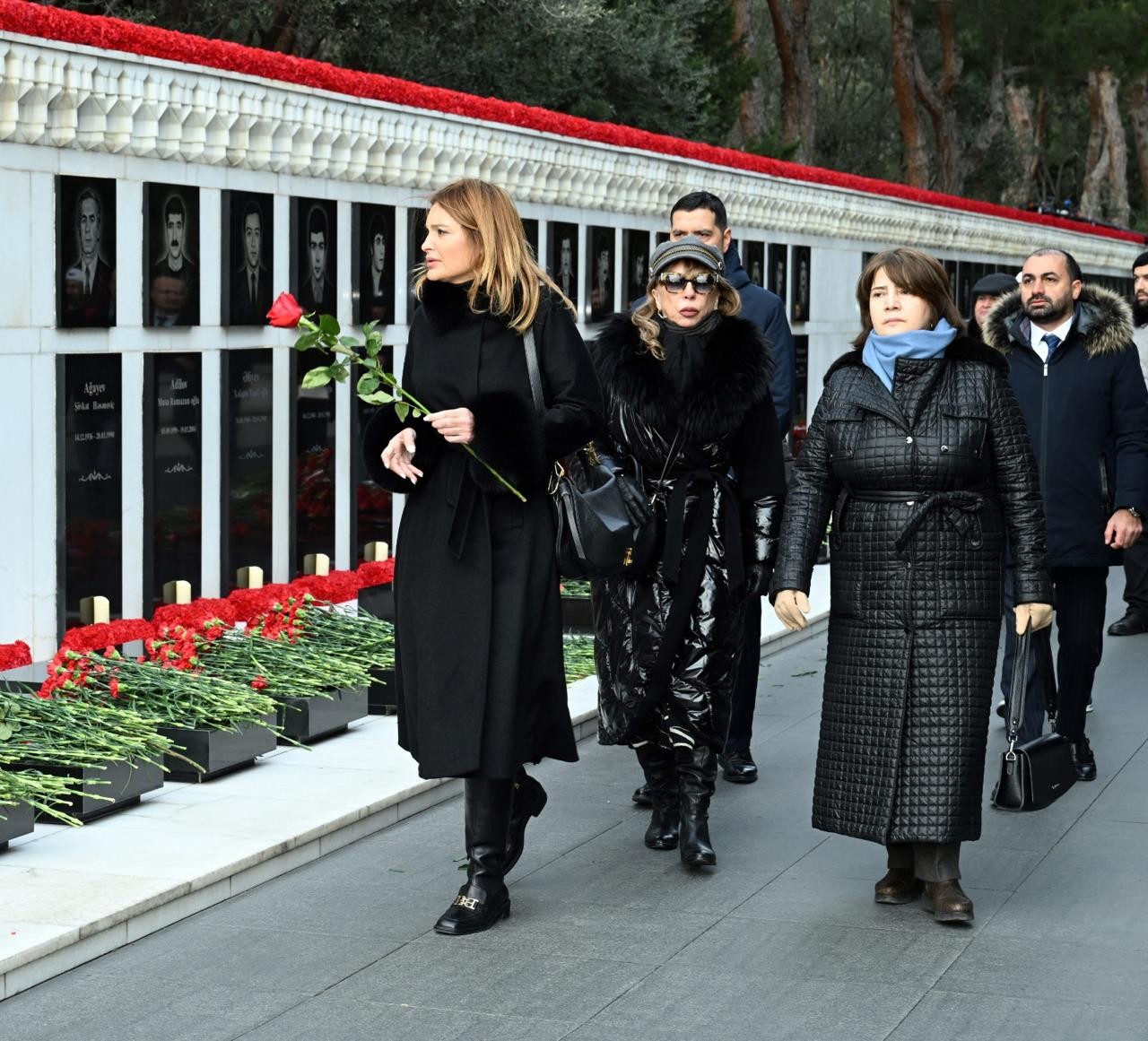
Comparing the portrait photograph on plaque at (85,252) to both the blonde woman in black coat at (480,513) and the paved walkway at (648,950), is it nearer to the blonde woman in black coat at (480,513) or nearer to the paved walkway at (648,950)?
the paved walkway at (648,950)

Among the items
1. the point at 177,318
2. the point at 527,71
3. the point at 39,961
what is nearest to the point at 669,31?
the point at 527,71

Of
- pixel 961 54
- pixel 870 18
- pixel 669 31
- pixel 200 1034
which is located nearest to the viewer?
pixel 200 1034

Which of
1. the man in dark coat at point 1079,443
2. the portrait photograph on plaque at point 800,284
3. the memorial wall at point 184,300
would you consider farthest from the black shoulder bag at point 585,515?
the portrait photograph on plaque at point 800,284

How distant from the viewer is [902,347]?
5848 mm

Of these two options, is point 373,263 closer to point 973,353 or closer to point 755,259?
point 973,353

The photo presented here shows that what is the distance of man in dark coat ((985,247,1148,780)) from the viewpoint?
766cm

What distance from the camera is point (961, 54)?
1778 inches

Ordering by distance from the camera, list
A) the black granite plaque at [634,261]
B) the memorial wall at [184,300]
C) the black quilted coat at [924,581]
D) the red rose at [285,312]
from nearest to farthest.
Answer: the red rose at [285,312], the black quilted coat at [924,581], the memorial wall at [184,300], the black granite plaque at [634,261]

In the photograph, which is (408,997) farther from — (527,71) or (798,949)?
(527,71)

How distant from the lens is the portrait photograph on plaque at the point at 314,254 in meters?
10.7

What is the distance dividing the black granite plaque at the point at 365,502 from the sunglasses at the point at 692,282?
16.5 feet

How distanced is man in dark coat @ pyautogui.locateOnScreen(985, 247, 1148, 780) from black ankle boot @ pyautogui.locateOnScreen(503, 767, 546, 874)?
251 cm

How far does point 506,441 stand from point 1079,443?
117 inches

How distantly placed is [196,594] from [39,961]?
16.3 ft
